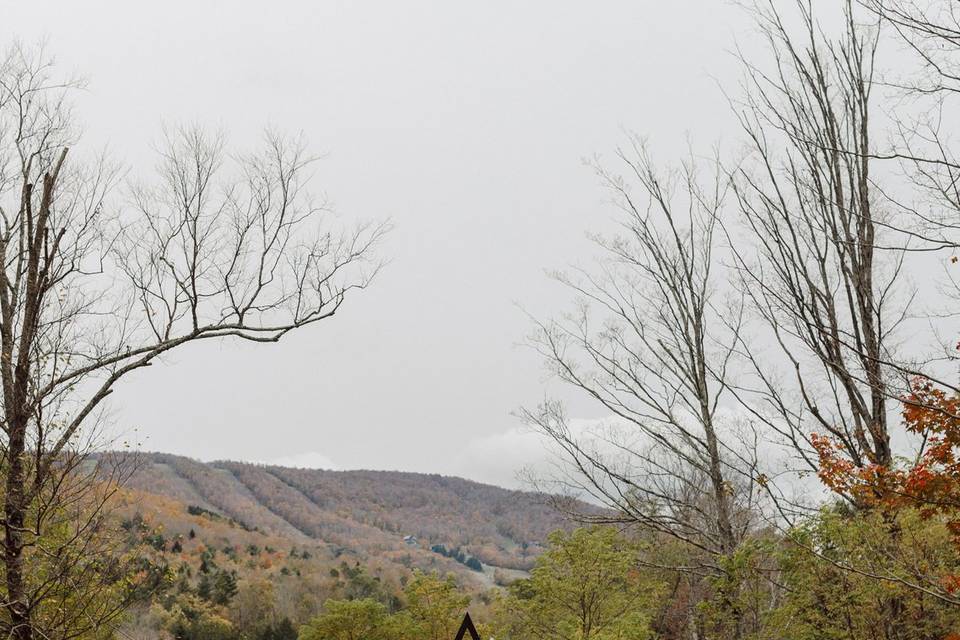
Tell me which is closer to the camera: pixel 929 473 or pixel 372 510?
pixel 929 473

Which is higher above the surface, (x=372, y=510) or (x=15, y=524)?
(x=372, y=510)

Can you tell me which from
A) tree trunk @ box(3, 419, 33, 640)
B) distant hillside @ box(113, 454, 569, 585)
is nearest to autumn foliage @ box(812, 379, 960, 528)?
tree trunk @ box(3, 419, 33, 640)

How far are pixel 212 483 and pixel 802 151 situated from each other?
13278cm

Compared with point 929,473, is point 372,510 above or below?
above

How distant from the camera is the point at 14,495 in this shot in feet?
21.2

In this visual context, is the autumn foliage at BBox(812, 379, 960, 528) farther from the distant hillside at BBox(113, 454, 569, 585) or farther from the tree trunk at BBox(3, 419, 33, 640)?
the distant hillside at BBox(113, 454, 569, 585)

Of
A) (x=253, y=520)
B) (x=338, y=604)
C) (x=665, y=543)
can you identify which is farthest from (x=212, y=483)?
(x=665, y=543)

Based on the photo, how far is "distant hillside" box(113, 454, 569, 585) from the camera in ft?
365

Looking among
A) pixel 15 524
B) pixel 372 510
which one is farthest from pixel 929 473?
pixel 372 510

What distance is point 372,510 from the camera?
13362 centimetres

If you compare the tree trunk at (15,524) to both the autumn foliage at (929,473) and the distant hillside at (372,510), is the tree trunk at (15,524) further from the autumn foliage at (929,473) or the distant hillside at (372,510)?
the distant hillside at (372,510)

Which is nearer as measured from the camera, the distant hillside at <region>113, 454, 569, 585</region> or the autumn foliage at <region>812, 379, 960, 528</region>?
the autumn foliage at <region>812, 379, 960, 528</region>

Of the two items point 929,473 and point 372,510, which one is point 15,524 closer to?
point 929,473

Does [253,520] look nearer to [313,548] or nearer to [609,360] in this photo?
[313,548]
